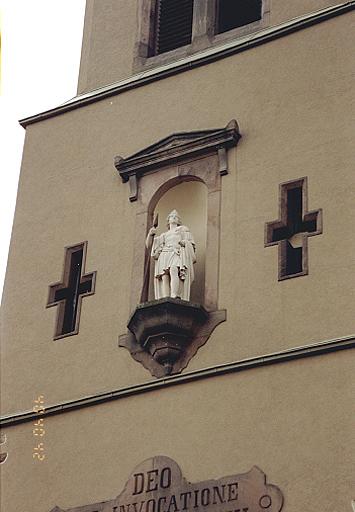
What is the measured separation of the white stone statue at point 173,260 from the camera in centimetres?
1548

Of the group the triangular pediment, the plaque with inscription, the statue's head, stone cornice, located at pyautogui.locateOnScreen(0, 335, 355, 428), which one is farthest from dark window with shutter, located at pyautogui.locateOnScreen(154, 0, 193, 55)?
the plaque with inscription

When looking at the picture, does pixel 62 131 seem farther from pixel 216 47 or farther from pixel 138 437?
pixel 138 437

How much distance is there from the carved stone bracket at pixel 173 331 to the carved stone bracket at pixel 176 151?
1644 mm

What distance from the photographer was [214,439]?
1442 centimetres

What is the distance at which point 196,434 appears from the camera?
573 inches

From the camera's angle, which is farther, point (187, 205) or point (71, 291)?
point (187, 205)

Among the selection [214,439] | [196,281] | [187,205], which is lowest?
[214,439]

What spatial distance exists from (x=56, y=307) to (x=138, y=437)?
6.71ft

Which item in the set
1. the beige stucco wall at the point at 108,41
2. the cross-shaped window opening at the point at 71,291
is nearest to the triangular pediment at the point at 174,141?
the cross-shaped window opening at the point at 71,291

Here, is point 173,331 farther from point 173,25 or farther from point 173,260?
point 173,25

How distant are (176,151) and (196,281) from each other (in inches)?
57.8

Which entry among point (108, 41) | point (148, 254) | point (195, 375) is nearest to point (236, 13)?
point (108, 41)

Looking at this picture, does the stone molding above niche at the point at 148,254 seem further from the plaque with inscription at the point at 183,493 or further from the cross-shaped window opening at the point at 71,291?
the plaque with inscription at the point at 183,493

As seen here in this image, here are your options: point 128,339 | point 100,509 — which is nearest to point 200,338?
point 128,339
